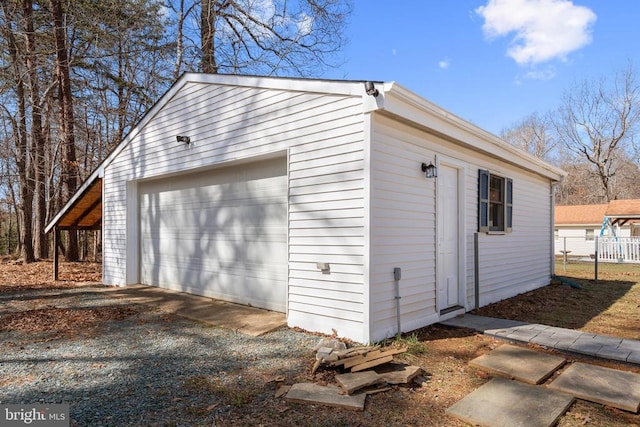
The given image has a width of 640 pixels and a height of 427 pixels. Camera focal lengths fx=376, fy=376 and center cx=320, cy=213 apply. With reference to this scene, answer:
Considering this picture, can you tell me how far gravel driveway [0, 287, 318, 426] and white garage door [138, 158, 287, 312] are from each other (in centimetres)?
112

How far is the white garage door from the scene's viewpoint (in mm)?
5852

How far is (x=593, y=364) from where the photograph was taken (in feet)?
12.6

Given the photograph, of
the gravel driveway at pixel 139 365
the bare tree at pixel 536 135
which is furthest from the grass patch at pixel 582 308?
the bare tree at pixel 536 135

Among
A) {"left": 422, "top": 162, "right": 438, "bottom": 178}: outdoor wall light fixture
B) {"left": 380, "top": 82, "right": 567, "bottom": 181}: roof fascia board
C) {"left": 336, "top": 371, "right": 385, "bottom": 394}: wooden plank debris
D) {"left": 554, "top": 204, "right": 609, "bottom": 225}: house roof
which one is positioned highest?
{"left": 380, "top": 82, "right": 567, "bottom": 181}: roof fascia board

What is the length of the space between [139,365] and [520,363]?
384 cm

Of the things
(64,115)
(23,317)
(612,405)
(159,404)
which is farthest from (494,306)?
(64,115)

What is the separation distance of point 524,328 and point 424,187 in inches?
91.6

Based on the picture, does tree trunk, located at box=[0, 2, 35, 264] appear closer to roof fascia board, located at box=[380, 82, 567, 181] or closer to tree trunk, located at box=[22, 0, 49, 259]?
tree trunk, located at box=[22, 0, 49, 259]

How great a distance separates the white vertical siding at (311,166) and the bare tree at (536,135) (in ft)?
98.7

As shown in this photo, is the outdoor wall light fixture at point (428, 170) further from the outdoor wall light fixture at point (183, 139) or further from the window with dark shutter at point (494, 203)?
the outdoor wall light fixture at point (183, 139)

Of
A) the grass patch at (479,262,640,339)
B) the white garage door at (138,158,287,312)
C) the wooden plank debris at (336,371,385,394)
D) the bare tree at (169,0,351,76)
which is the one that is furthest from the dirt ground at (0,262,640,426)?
the bare tree at (169,0,351,76)

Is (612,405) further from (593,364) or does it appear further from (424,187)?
(424,187)

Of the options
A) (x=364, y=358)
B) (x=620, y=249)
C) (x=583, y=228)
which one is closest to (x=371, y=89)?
(x=364, y=358)

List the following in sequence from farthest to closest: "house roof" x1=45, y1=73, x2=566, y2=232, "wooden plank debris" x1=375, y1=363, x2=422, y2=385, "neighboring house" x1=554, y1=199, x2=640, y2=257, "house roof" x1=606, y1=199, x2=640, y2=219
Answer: "neighboring house" x1=554, y1=199, x2=640, y2=257 → "house roof" x1=606, y1=199, x2=640, y2=219 → "house roof" x1=45, y1=73, x2=566, y2=232 → "wooden plank debris" x1=375, y1=363, x2=422, y2=385
